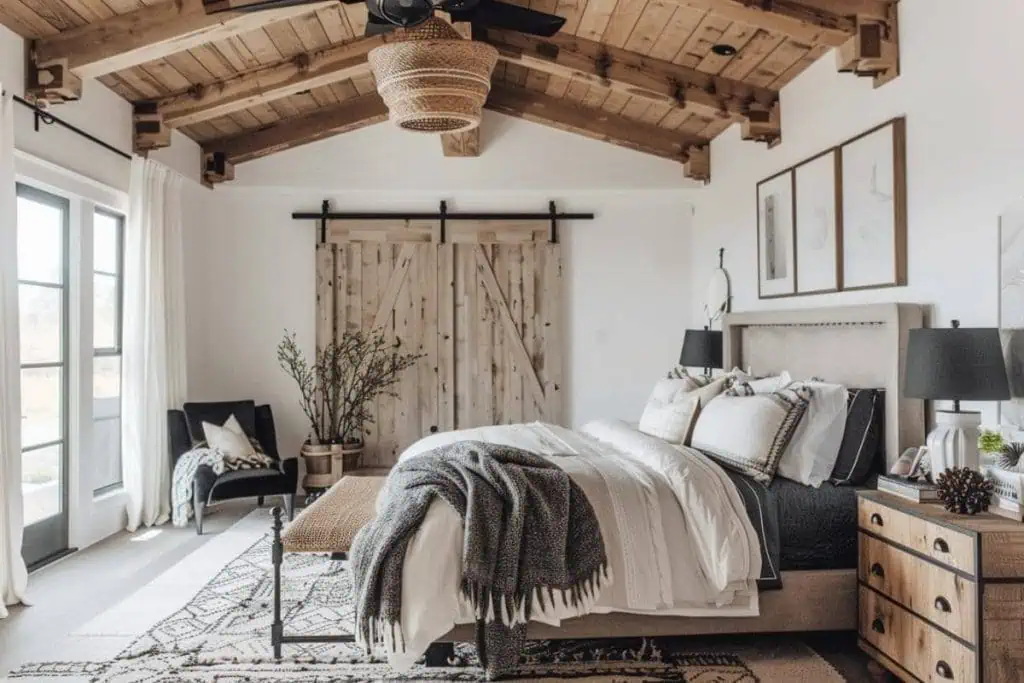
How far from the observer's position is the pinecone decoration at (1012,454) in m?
2.69

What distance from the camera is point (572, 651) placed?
10.4ft

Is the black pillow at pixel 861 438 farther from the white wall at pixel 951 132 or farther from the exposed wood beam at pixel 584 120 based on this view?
the exposed wood beam at pixel 584 120

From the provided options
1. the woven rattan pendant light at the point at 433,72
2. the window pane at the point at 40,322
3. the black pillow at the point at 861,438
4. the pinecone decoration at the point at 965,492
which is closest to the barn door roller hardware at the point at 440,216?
the window pane at the point at 40,322

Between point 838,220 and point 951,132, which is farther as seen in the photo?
point 838,220

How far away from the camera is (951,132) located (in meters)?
3.23

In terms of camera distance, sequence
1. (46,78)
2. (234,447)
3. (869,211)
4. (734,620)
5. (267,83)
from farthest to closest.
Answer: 1. (234,447)
2. (267,83)
3. (46,78)
4. (869,211)
5. (734,620)

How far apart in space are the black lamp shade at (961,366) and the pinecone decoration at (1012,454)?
226 millimetres

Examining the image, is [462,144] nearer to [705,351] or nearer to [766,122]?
[766,122]

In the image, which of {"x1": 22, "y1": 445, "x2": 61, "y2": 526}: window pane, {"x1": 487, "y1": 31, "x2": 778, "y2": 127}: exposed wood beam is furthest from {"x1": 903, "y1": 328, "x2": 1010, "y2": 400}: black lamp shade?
{"x1": 22, "y1": 445, "x2": 61, "y2": 526}: window pane

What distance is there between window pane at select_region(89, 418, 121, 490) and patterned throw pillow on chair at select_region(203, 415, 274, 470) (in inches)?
23.5

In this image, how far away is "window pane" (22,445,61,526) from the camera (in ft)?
14.1

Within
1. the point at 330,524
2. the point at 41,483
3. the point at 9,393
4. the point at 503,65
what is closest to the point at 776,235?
the point at 503,65

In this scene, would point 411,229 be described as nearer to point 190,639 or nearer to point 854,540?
point 190,639

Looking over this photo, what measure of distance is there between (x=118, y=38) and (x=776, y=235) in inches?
159
